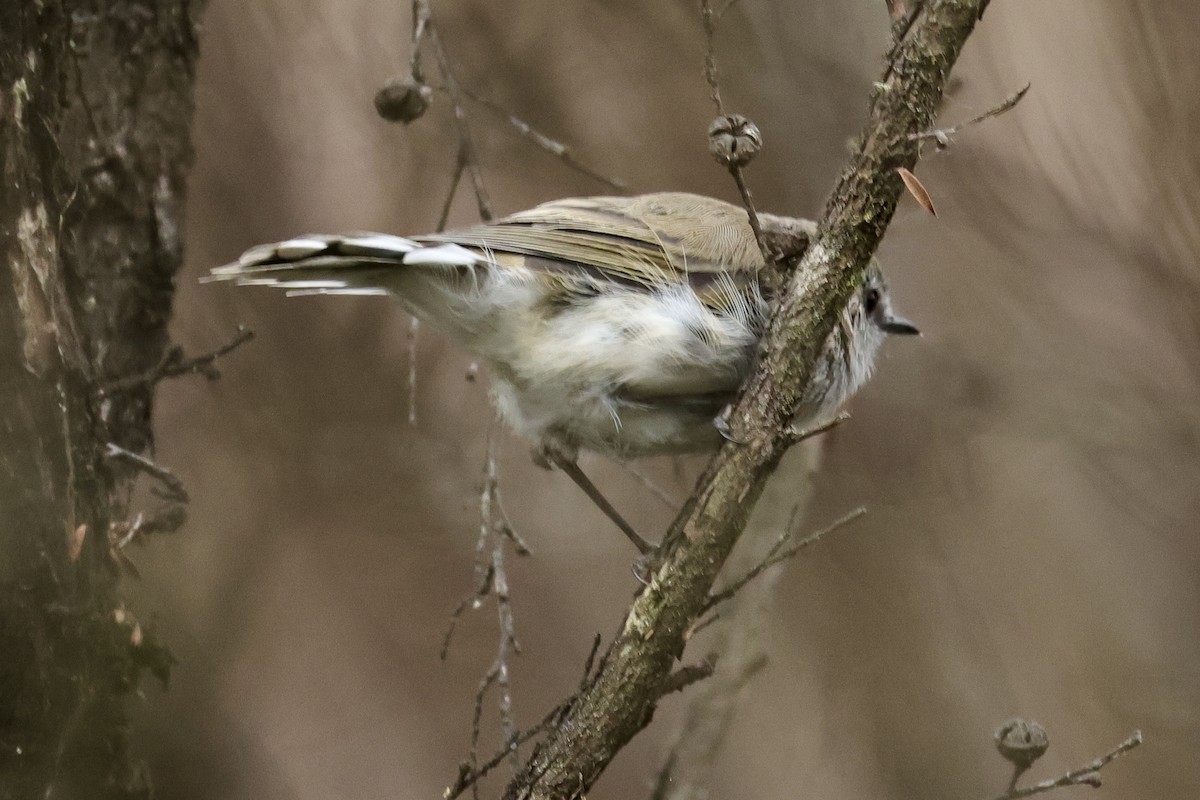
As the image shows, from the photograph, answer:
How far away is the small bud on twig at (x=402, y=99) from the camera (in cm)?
243

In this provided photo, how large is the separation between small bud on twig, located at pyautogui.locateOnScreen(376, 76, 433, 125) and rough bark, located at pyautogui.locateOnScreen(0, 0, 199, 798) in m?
0.66

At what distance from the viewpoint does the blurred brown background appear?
3.35m

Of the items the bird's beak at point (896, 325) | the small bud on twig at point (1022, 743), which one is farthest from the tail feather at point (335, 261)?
the small bud on twig at point (1022, 743)

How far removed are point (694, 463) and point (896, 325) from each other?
1388 millimetres

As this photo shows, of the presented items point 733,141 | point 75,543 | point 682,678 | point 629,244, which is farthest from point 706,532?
point 75,543

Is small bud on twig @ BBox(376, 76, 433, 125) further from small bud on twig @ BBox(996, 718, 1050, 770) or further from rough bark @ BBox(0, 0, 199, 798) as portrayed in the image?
small bud on twig @ BBox(996, 718, 1050, 770)

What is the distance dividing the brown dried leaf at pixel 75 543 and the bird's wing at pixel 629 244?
0.94 m

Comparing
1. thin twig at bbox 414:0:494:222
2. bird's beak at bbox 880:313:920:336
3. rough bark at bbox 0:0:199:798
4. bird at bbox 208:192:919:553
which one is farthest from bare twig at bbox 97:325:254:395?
bird's beak at bbox 880:313:920:336

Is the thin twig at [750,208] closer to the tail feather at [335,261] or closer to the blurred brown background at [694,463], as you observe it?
the tail feather at [335,261]

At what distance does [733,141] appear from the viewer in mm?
1584

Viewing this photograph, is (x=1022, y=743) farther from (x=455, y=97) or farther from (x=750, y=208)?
(x=455, y=97)

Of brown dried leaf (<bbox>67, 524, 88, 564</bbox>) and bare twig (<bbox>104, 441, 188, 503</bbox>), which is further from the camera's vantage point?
bare twig (<bbox>104, 441, 188, 503</bbox>)

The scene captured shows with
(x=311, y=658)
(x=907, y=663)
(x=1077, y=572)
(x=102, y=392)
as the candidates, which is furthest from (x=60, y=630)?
(x=1077, y=572)

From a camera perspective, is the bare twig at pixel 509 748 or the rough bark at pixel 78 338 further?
the rough bark at pixel 78 338
